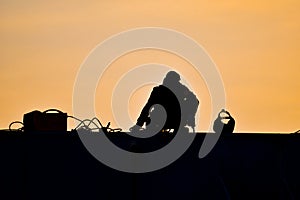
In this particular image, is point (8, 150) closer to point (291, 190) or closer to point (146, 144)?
point (146, 144)

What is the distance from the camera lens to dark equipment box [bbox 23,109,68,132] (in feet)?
70.6

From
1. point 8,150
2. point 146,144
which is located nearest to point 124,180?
point 146,144

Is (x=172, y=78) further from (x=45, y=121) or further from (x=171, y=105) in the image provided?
(x=45, y=121)

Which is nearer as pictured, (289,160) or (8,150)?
(8,150)

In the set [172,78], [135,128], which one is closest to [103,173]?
[135,128]

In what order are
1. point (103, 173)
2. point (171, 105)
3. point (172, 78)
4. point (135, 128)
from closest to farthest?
point (103, 173)
point (135, 128)
point (171, 105)
point (172, 78)

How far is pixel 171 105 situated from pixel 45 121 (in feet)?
8.17

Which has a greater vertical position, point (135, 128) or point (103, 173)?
point (135, 128)

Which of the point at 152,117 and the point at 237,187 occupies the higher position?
the point at 152,117

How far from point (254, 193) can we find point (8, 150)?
4661 millimetres

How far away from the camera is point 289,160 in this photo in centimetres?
2116

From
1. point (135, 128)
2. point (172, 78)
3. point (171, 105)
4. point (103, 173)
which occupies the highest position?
point (172, 78)

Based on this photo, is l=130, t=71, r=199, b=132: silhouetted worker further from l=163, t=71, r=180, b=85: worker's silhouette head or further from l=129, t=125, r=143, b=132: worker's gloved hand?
l=129, t=125, r=143, b=132: worker's gloved hand

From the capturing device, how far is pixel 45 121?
2180 cm
